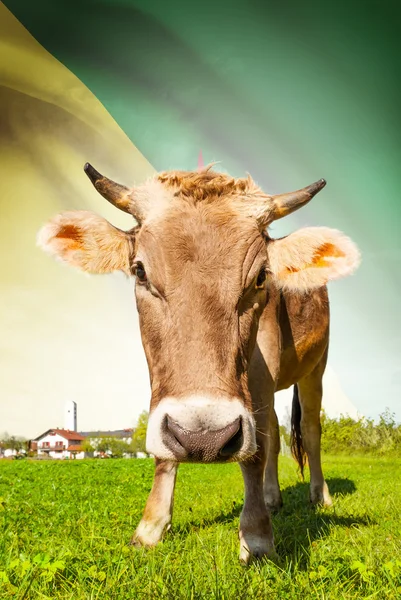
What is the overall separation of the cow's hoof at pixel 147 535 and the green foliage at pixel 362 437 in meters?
24.3

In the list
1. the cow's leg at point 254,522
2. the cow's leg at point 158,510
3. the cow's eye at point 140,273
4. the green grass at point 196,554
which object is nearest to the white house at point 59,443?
the green grass at point 196,554

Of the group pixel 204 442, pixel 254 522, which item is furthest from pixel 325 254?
pixel 204 442

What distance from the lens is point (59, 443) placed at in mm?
114750

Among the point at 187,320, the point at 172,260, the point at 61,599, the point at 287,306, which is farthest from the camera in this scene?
the point at 287,306

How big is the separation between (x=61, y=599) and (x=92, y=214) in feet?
9.68

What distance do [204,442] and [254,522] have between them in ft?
5.36

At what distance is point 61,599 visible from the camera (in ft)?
11.0

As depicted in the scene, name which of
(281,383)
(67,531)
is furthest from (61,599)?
(281,383)

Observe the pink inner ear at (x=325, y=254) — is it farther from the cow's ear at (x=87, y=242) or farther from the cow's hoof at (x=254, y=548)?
the cow's hoof at (x=254, y=548)

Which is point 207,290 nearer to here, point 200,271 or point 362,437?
point 200,271

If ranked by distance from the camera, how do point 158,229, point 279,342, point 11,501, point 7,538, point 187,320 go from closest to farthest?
point 187,320, point 158,229, point 7,538, point 279,342, point 11,501

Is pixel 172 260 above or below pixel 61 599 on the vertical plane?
above

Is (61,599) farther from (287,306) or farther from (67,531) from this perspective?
(287,306)

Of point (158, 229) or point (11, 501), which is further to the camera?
point (11, 501)
